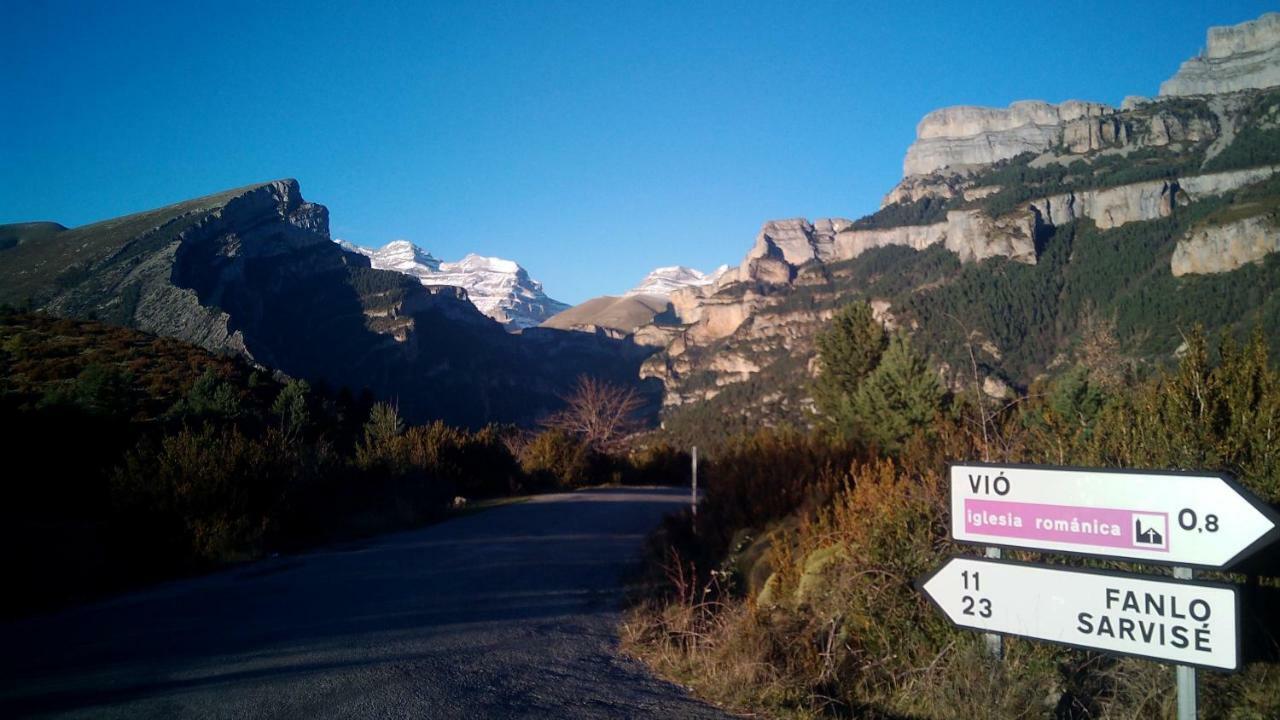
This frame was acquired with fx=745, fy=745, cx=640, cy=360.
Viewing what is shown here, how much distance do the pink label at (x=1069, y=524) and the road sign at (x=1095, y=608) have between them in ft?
0.48

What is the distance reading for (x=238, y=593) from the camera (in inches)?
277

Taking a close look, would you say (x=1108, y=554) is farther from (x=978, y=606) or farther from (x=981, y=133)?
(x=981, y=133)

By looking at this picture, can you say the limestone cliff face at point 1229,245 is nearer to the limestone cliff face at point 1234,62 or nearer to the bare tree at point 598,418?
the bare tree at point 598,418

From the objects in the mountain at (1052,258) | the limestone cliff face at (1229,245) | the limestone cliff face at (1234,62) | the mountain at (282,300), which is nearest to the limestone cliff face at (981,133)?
the mountain at (1052,258)

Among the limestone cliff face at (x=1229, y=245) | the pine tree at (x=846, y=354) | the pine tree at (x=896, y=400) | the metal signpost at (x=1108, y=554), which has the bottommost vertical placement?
the metal signpost at (x=1108, y=554)

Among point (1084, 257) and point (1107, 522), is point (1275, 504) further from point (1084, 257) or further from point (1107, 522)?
point (1084, 257)

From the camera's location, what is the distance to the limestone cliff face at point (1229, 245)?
154 feet

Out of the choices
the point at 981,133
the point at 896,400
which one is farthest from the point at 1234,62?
the point at 896,400

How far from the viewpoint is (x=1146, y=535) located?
10.7 ft

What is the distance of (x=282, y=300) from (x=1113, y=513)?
11074 centimetres

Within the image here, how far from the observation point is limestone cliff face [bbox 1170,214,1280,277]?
154 feet

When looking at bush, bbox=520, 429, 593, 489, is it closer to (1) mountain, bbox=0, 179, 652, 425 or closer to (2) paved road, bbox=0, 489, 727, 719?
(2) paved road, bbox=0, 489, 727, 719

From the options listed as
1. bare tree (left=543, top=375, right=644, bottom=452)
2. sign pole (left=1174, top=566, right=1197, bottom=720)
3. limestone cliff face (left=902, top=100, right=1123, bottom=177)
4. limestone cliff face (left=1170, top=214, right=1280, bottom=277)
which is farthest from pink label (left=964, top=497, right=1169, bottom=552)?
limestone cliff face (left=902, top=100, right=1123, bottom=177)

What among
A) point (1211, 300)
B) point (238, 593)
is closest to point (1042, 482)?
point (238, 593)
